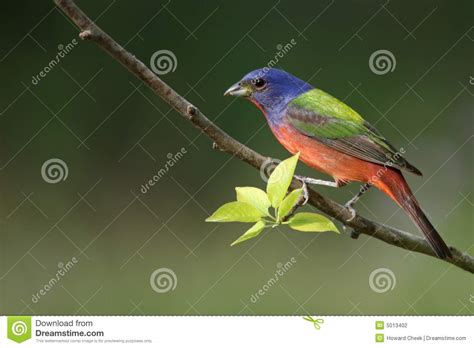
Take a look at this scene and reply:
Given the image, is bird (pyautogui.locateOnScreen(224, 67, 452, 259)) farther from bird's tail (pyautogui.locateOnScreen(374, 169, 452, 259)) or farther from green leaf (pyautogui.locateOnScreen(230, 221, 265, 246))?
green leaf (pyautogui.locateOnScreen(230, 221, 265, 246))

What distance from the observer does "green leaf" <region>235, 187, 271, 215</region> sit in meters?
1.24

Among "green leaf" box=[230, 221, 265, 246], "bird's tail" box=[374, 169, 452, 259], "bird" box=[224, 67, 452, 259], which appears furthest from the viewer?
"bird" box=[224, 67, 452, 259]

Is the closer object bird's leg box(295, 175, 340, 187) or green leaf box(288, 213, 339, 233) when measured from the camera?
green leaf box(288, 213, 339, 233)

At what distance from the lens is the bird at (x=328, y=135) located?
1.93 metres

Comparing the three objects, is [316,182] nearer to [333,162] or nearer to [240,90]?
[333,162]

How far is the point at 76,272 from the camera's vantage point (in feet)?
7.99

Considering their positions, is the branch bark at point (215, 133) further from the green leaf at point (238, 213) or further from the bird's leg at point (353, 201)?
the green leaf at point (238, 213)

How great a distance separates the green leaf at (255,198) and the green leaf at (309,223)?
0.06 meters
